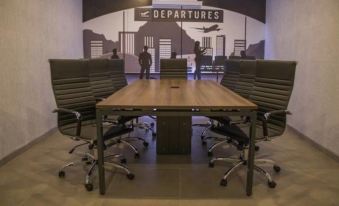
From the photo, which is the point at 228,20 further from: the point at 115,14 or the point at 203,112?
the point at 203,112

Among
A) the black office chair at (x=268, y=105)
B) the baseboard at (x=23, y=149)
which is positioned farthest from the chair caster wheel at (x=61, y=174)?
the black office chair at (x=268, y=105)

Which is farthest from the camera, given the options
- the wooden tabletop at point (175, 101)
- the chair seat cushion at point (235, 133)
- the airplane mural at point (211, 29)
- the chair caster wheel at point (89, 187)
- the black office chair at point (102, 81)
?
the airplane mural at point (211, 29)

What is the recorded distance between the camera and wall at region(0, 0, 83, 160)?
147 inches

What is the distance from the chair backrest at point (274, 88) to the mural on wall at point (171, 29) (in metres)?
3.41

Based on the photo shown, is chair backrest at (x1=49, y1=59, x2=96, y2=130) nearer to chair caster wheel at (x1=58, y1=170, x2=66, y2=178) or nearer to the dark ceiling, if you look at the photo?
chair caster wheel at (x1=58, y1=170, x2=66, y2=178)

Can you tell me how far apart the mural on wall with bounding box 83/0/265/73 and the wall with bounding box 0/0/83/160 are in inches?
49.1

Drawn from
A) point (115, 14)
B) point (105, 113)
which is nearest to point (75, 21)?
point (115, 14)

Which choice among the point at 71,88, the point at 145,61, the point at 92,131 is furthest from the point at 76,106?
the point at 145,61

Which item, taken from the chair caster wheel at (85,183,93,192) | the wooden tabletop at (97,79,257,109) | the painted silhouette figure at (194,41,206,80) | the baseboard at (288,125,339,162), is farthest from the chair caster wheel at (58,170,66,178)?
the painted silhouette figure at (194,41,206,80)

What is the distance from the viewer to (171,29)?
275 inches

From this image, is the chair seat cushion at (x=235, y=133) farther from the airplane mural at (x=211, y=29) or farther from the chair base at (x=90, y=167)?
the airplane mural at (x=211, y=29)

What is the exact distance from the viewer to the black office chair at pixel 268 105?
3184 millimetres

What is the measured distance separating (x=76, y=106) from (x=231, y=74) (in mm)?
2634

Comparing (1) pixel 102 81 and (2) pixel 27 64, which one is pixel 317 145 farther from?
(2) pixel 27 64
